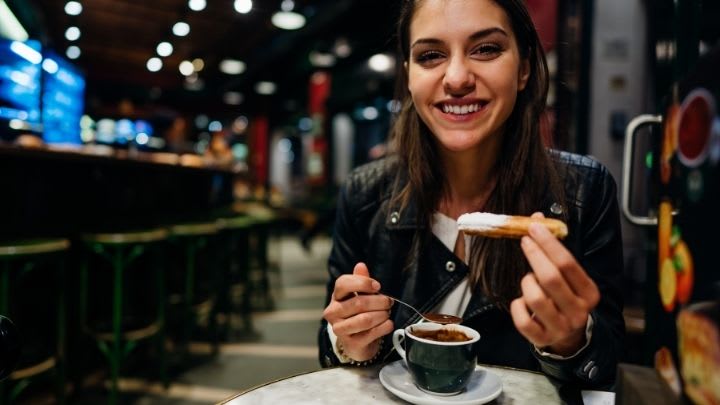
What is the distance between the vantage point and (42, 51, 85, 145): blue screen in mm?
4949

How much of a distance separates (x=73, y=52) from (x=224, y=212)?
6.61 m

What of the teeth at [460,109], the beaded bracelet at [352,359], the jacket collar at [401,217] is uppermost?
the teeth at [460,109]

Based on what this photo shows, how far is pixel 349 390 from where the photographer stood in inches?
32.0

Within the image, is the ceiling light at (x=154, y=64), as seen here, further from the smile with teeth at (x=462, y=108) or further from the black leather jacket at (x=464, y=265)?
the smile with teeth at (x=462, y=108)

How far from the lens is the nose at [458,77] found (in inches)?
39.9

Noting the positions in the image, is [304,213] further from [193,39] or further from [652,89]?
[652,89]

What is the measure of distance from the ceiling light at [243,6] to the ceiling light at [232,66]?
338cm

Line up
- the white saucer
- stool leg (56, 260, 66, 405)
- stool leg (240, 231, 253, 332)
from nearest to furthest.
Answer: the white saucer
stool leg (56, 260, 66, 405)
stool leg (240, 231, 253, 332)

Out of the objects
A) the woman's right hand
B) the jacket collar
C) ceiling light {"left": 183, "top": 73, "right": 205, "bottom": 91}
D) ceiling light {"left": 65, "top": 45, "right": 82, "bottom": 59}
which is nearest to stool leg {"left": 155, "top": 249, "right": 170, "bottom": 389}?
the jacket collar

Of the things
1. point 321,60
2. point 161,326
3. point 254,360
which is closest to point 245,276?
point 254,360

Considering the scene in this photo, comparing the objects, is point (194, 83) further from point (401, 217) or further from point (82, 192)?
point (401, 217)

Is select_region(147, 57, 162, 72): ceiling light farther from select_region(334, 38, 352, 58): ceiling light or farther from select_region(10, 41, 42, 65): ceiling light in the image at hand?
select_region(10, 41, 42, 65): ceiling light

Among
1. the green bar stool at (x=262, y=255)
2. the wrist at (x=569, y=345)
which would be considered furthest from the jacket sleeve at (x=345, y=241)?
the green bar stool at (x=262, y=255)

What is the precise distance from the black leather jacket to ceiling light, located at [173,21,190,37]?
21.9 feet
